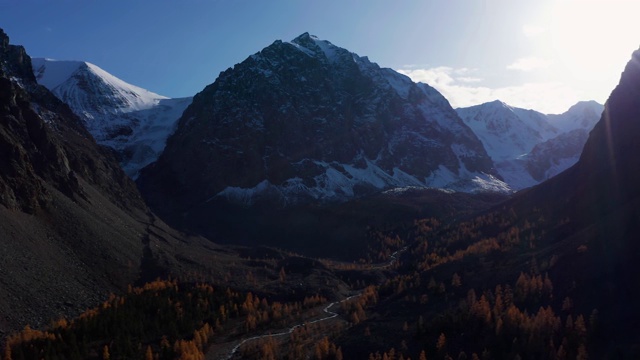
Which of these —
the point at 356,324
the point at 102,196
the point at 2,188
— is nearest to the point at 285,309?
the point at 356,324

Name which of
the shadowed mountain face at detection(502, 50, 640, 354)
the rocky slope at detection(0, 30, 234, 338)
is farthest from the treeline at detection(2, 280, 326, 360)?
the shadowed mountain face at detection(502, 50, 640, 354)

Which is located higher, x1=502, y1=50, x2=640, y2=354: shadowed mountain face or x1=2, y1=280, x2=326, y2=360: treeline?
x1=502, y1=50, x2=640, y2=354: shadowed mountain face

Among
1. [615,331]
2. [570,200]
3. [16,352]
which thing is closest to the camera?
[615,331]

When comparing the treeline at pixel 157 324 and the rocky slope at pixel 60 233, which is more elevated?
the rocky slope at pixel 60 233

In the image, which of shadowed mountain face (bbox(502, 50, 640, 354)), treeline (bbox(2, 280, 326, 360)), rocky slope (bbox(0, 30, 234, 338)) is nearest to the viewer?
shadowed mountain face (bbox(502, 50, 640, 354))

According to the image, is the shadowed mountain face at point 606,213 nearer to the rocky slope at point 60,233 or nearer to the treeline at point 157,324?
the treeline at point 157,324

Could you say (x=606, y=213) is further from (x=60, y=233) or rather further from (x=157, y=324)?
(x=60, y=233)

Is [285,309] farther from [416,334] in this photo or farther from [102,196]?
[102,196]

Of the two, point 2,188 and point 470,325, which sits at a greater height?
point 2,188

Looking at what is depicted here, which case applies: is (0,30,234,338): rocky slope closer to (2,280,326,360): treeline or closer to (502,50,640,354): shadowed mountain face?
(2,280,326,360): treeline

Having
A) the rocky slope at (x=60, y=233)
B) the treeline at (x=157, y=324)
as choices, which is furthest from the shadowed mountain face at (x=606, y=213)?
the rocky slope at (x=60, y=233)

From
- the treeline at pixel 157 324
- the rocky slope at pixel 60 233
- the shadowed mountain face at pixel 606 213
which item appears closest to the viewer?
the shadowed mountain face at pixel 606 213
